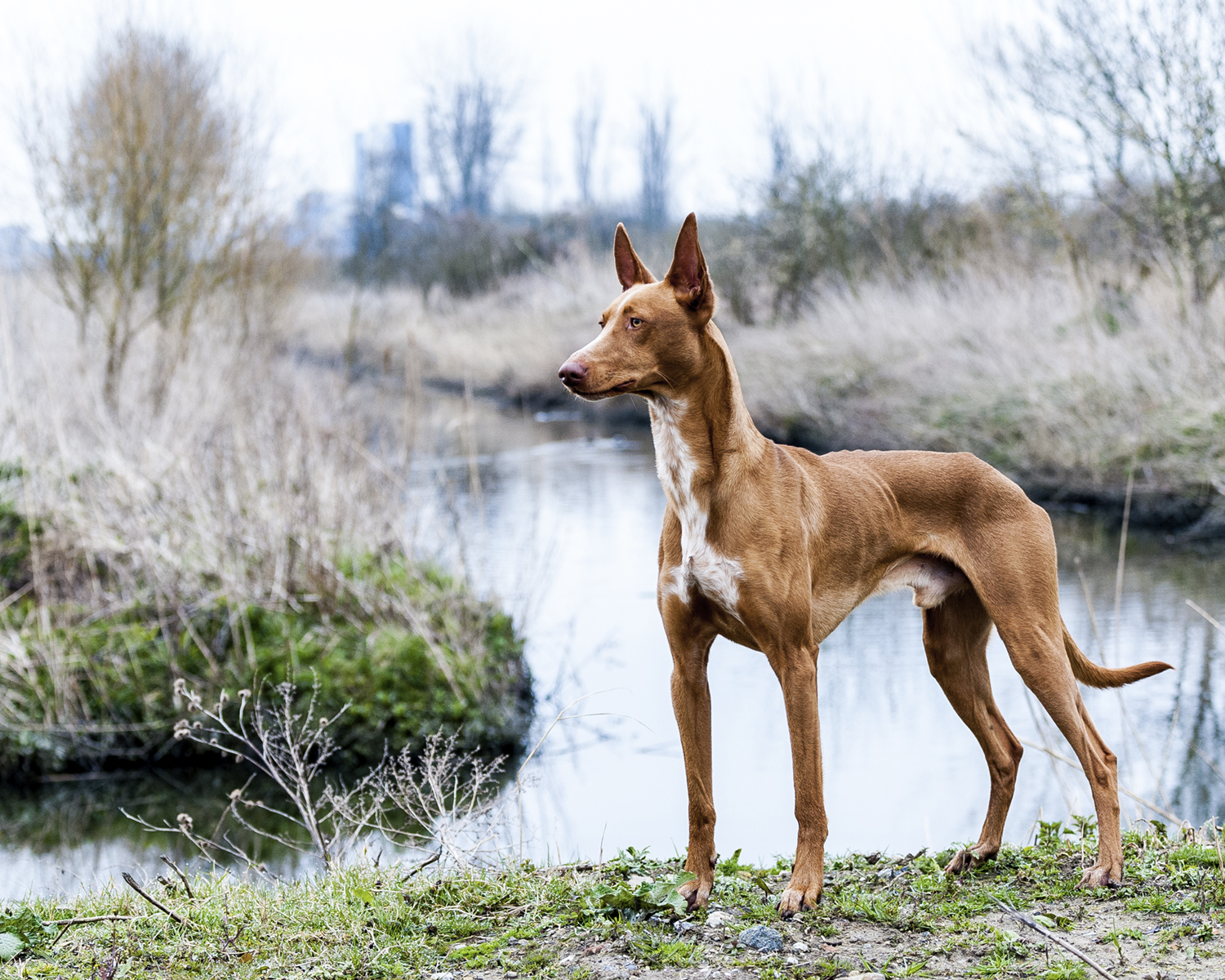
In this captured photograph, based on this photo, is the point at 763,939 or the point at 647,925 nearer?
the point at 763,939

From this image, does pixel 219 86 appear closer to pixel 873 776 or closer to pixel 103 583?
pixel 103 583

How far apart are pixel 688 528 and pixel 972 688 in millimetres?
1196

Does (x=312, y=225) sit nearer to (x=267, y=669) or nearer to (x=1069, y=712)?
(x=267, y=669)

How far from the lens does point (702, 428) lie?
9.84 feet

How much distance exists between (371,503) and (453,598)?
1.36 m

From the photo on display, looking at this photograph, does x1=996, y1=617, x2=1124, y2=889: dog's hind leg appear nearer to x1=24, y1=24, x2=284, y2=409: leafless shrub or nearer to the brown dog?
the brown dog

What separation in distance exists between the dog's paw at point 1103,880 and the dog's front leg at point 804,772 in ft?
2.72

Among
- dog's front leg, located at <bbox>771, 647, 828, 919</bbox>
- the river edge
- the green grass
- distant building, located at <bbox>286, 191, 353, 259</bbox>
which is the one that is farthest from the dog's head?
distant building, located at <bbox>286, 191, 353, 259</bbox>

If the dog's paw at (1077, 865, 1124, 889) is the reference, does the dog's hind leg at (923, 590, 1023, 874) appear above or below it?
above

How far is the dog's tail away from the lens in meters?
3.46

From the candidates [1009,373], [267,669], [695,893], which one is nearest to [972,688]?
[695,893]

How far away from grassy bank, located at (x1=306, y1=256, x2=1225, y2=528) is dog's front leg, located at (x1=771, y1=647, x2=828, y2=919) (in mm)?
4630

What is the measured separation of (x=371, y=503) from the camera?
8844 millimetres

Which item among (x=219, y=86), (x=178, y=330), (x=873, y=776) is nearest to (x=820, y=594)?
(x=873, y=776)
